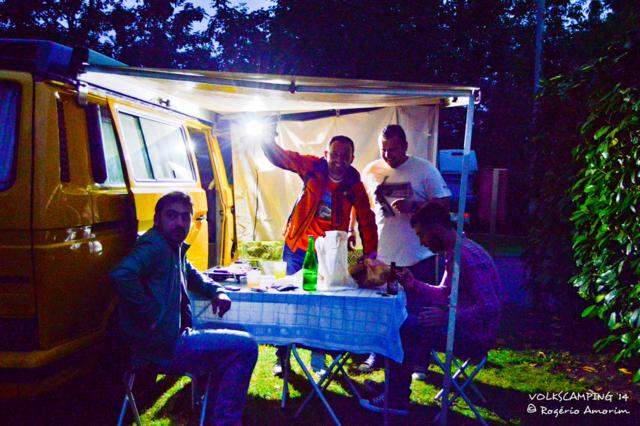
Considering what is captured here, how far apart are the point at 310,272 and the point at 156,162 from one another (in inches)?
69.6

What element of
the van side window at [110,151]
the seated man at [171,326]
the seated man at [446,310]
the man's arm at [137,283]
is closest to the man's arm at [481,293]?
the seated man at [446,310]

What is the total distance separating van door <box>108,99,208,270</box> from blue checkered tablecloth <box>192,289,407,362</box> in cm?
103

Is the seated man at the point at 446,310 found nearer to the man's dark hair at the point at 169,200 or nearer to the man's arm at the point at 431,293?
the man's arm at the point at 431,293

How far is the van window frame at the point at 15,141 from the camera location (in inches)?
102

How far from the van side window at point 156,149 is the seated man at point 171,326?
964 mm

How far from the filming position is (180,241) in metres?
2.91

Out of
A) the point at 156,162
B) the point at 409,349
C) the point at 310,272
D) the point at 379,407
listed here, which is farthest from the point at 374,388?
the point at 156,162

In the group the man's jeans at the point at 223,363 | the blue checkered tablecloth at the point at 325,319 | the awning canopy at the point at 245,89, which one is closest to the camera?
the man's jeans at the point at 223,363

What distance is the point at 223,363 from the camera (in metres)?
2.85

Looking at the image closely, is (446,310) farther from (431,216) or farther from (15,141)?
(15,141)

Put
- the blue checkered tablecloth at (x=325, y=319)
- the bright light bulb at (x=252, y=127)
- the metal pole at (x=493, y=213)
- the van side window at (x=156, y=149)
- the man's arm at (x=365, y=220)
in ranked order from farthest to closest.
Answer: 1. the metal pole at (x=493, y=213)
2. the bright light bulb at (x=252, y=127)
3. the man's arm at (x=365, y=220)
4. the van side window at (x=156, y=149)
5. the blue checkered tablecloth at (x=325, y=319)

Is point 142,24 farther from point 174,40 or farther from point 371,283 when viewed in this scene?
point 371,283

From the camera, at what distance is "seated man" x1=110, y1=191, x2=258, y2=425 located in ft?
8.74

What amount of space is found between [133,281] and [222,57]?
48.2ft
